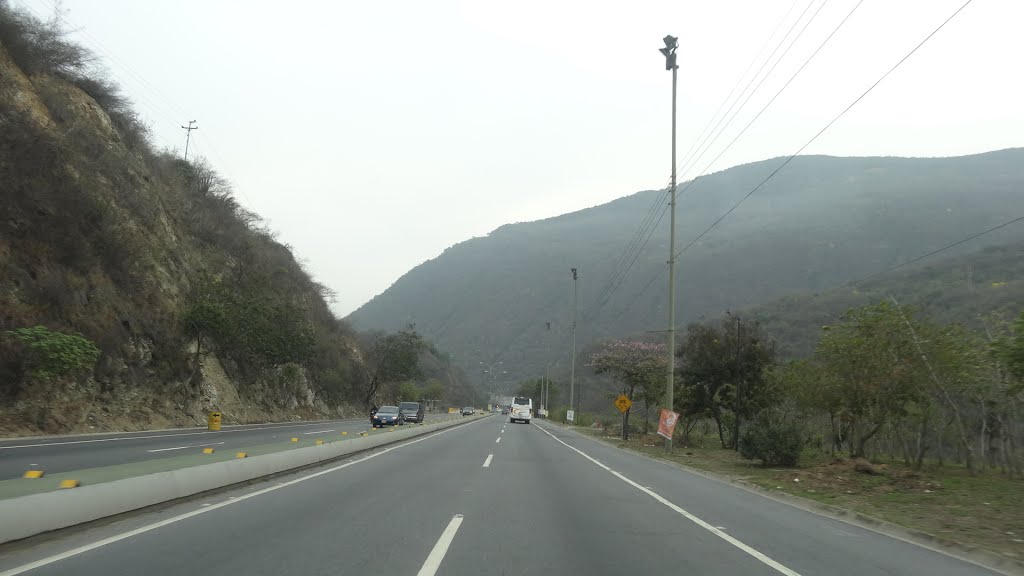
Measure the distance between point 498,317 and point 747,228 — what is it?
204 feet

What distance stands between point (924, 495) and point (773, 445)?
620 cm

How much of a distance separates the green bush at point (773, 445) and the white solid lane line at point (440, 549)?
14278mm

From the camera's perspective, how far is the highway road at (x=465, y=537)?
6340 millimetres

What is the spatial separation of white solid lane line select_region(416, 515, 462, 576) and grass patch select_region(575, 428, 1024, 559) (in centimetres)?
683

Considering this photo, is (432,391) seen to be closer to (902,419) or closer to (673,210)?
(673,210)

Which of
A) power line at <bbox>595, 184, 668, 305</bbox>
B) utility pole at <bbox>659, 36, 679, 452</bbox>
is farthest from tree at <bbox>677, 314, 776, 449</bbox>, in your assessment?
power line at <bbox>595, 184, 668, 305</bbox>

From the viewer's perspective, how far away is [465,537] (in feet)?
25.7

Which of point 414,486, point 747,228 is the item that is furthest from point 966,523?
point 747,228

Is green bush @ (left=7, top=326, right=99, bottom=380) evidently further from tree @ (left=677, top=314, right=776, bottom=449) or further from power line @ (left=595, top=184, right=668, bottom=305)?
tree @ (left=677, top=314, right=776, bottom=449)

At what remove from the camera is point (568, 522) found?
9.18m

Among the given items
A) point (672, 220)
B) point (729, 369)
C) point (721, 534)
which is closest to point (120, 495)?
point (721, 534)

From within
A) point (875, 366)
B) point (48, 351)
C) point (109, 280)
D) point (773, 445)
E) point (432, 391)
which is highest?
point (109, 280)

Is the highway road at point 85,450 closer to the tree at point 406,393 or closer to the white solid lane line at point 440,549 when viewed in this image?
the white solid lane line at point 440,549

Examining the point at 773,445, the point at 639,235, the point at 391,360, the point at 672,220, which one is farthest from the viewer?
the point at 391,360
